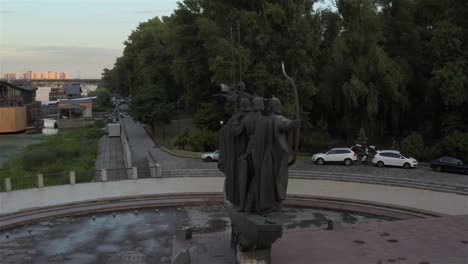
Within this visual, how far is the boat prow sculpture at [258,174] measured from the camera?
12.1 m

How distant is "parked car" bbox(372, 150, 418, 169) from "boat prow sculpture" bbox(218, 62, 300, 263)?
1964 centimetres

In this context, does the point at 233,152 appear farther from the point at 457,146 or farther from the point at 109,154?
the point at 109,154

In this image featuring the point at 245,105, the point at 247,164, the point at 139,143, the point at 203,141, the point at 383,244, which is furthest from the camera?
the point at 139,143

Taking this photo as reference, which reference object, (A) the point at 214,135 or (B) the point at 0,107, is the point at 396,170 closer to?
(A) the point at 214,135

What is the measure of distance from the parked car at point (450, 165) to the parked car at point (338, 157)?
16.7 ft

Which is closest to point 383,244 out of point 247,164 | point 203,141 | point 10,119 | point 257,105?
point 247,164

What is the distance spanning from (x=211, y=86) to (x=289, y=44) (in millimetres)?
15867

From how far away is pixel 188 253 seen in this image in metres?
13.6

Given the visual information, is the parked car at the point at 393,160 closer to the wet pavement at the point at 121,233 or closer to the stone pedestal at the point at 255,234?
the wet pavement at the point at 121,233

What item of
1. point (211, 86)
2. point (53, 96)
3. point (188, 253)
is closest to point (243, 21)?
point (211, 86)

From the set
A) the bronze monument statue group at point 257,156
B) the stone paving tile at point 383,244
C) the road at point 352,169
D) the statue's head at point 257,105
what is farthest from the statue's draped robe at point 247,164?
the road at point 352,169

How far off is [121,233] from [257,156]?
834cm

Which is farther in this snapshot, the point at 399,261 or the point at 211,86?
the point at 211,86

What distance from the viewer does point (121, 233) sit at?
1838cm
